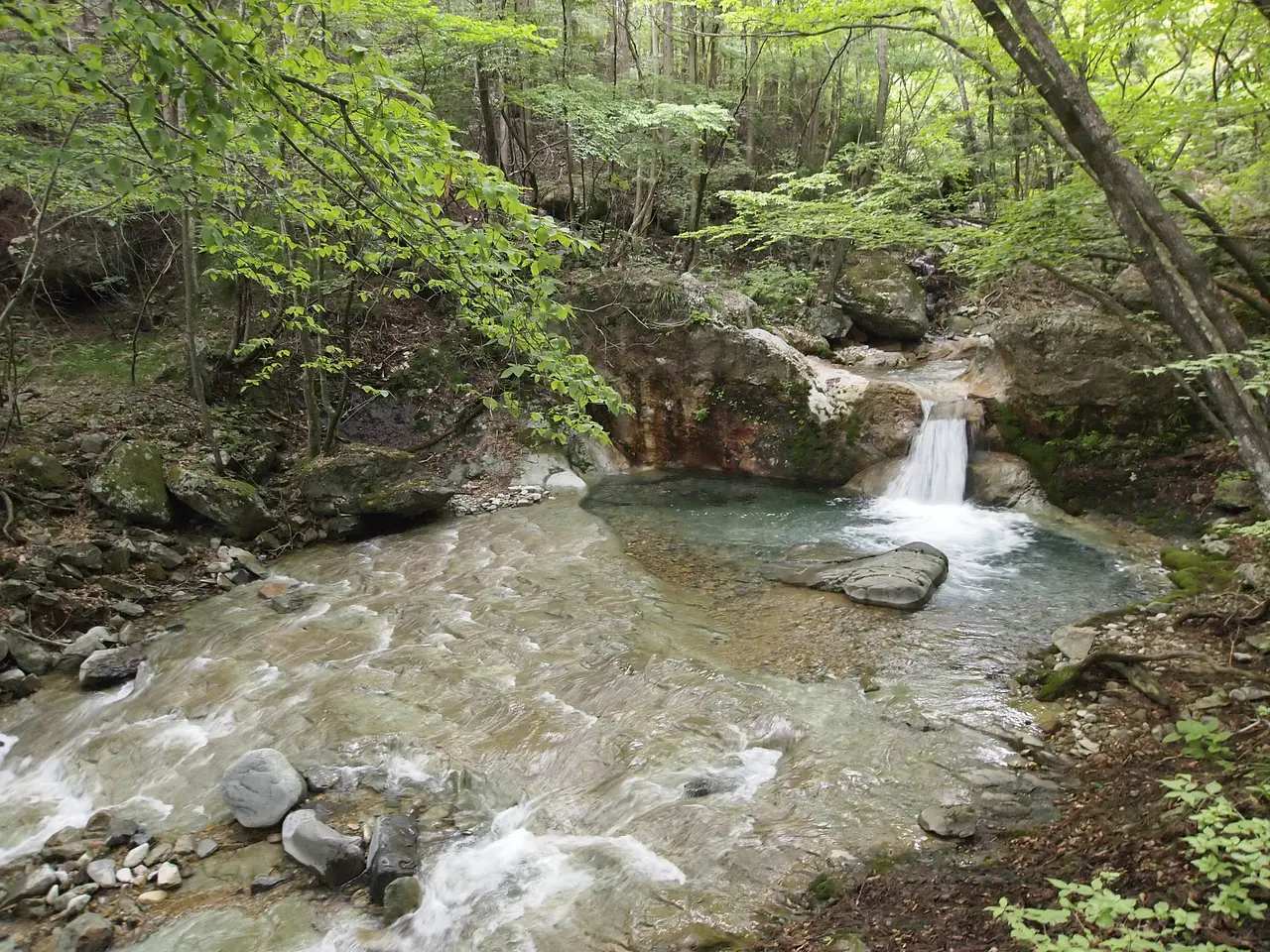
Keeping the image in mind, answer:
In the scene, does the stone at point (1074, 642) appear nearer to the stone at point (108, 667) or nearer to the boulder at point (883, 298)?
the stone at point (108, 667)

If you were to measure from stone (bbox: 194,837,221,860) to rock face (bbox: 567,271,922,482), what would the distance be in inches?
419

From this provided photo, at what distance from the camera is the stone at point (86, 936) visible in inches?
154

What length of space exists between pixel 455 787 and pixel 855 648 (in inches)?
161

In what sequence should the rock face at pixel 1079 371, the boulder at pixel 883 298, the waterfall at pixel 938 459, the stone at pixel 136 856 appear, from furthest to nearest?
1. the boulder at pixel 883 298
2. the waterfall at pixel 938 459
3. the rock face at pixel 1079 371
4. the stone at pixel 136 856

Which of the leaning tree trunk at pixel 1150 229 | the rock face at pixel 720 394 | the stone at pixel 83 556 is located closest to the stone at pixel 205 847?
the stone at pixel 83 556

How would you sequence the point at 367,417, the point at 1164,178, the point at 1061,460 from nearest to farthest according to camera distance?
the point at 1164,178, the point at 1061,460, the point at 367,417

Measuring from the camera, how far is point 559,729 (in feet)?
19.5

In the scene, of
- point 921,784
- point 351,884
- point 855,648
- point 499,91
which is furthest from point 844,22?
point 499,91

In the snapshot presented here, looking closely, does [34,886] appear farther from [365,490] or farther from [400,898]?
[365,490]

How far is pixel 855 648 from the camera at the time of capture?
23.3 feet

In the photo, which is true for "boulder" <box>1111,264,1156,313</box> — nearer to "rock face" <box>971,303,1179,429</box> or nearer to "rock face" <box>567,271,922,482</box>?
"rock face" <box>971,303,1179,429</box>

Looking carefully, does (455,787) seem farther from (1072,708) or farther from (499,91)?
(499,91)

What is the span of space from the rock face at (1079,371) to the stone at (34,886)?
12.8m

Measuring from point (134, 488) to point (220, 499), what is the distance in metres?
1.03
